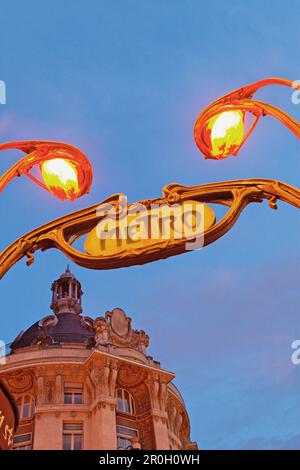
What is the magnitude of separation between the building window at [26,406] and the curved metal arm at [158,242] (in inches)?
1167

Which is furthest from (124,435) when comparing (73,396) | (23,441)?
(23,441)

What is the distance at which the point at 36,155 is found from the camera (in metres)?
5.46

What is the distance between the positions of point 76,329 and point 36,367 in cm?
647

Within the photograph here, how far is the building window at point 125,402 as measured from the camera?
33.4 m

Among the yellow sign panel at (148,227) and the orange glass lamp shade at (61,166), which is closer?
the yellow sign panel at (148,227)

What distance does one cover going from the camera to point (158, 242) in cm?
427

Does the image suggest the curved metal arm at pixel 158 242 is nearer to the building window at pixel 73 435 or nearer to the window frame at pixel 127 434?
the building window at pixel 73 435

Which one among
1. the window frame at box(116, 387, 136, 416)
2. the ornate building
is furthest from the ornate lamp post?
the window frame at box(116, 387, 136, 416)

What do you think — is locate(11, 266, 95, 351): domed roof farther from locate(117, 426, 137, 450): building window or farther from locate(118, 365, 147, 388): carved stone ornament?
locate(117, 426, 137, 450): building window

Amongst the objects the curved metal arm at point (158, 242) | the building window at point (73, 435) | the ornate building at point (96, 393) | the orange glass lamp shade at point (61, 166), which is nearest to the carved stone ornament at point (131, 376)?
the ornate building at point (96, 393)

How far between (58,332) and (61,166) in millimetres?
34333
